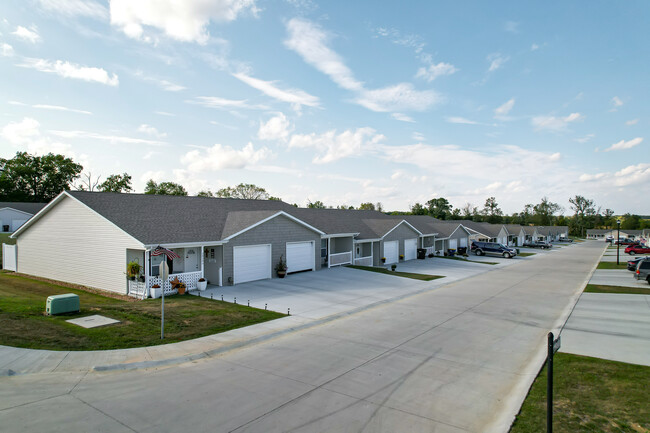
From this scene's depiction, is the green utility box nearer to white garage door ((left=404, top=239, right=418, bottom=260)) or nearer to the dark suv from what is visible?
white garage door ((left=404, top=239, right=418, bottom=260))

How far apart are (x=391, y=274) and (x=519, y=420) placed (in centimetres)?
2097

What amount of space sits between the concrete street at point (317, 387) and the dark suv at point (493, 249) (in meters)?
36.7

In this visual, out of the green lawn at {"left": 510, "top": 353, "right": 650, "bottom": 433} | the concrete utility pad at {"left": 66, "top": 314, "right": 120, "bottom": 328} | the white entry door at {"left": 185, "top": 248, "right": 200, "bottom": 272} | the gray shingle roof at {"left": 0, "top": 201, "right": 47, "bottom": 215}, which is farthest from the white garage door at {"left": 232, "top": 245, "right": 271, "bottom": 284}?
the gray shingle roof at {"left": 0, "top": 201, "right": 47, "bottom": 215}

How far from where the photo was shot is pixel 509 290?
22.7 metres

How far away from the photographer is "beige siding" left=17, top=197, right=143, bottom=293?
61.9 feet

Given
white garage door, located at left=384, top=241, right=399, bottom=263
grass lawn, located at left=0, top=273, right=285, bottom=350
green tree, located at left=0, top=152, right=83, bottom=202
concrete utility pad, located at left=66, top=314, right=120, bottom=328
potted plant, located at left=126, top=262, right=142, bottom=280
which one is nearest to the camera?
grass lawn, located at left=0, top=273, right=285, bottom=350

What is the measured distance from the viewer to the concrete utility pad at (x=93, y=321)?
12.4 meters

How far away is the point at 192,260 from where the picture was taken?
21484mm

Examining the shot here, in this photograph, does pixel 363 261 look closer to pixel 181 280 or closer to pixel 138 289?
pixel 181 280

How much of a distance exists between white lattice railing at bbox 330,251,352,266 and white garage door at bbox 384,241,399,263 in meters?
5.40

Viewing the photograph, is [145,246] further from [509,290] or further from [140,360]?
[509,290]

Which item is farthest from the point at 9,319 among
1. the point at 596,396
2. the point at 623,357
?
the point at 623,357

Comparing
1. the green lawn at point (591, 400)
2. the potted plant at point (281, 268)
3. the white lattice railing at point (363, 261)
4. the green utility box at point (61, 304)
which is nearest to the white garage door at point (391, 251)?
the white lattice railing at point (363, 261)

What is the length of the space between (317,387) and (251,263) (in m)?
15.2
